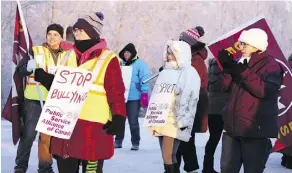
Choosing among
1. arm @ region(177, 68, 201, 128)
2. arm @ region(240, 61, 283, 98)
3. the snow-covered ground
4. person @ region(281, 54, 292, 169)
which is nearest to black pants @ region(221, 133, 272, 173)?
arm @ region(240, 61, 283, 98)

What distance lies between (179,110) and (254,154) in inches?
51.7

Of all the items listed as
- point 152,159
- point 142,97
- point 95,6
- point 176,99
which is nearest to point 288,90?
point 176,99

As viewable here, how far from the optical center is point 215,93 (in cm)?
771

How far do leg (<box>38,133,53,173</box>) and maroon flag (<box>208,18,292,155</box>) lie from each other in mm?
1969

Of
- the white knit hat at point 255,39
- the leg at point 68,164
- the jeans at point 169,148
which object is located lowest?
the jeans at point 169,148

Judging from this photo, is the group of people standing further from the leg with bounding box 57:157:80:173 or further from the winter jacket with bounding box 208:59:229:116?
the winter jacket with bounding box 208:59:229:116

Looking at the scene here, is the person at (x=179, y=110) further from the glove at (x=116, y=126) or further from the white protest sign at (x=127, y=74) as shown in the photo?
the white protest sign at (x=127, y=74)

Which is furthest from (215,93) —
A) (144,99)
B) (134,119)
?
(134,119)

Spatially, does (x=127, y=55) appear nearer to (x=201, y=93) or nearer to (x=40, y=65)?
(x=201, y=93)

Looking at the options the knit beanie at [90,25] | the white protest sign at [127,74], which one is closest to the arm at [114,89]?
the knit beanie at [90,25]

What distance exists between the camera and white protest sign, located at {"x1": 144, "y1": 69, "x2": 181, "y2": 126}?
6.53m

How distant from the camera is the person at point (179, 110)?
21.5 feet

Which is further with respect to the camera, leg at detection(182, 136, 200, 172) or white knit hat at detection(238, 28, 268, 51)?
leg at detection(182, 136, 200, 172)

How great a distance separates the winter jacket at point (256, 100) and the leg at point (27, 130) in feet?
8.06
